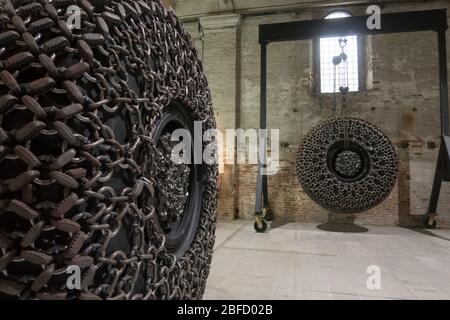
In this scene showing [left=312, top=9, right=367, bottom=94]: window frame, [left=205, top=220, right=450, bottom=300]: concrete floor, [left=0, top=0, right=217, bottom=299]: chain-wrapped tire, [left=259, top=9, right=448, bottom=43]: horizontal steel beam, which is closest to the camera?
[left=0, top=0, right=217, bottom=299]: chain-wrapped tire

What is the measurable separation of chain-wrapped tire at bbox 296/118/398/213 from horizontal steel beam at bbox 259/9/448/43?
1639 mm

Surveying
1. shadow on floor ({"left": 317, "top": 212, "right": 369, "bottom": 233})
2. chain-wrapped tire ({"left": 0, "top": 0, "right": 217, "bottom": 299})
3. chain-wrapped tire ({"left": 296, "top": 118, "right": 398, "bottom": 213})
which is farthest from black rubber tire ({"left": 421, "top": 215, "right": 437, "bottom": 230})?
chain-wrapped tire ({"left": 0, "top": 0, "right": 217, "bottom": 299})

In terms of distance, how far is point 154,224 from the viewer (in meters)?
0.89

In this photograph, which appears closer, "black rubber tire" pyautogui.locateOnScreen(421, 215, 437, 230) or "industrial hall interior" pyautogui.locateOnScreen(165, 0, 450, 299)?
"industrial hall interior" pyautogui.locateOnScreen(165, 0, 450, 299)

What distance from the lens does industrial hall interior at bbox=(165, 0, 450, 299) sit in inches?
181

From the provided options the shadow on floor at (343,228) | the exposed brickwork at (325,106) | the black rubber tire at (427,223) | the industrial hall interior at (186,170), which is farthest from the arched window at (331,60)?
the black rubber tire at (427,223)

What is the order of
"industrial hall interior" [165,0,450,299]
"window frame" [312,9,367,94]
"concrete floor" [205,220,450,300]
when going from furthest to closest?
"window frame" [312,9,367,94]
"industrial hall interior" [165,0,450,299]
"concrete floor" [205,220,450,300]

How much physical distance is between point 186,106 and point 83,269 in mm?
819

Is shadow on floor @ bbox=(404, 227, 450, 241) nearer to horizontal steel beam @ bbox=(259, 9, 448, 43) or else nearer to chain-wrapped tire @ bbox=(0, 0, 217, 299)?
horizontal steel beam @ bbox=(259, 9, 448, 43)

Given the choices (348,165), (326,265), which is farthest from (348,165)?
(326,265)

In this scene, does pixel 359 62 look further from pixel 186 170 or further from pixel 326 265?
pixel 186 170

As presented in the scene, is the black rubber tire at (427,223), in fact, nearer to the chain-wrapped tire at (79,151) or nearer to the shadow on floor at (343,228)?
the shadow on floor at (343,228)
